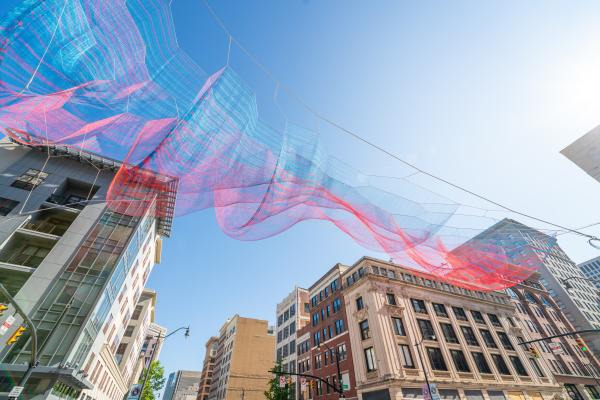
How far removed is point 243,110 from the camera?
23.8 ft

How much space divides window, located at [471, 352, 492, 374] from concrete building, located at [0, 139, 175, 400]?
127 feet

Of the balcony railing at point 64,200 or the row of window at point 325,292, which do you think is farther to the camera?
the row of window at point 325,292

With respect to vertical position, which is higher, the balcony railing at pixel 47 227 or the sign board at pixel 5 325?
the balcony railing at pixel 47 227

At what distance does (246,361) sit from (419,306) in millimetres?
52199

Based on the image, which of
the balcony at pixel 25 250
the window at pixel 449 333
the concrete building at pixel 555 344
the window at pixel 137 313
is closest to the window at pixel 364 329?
the window at pixel 449 333

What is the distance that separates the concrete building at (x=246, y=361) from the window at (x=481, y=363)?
47.7m

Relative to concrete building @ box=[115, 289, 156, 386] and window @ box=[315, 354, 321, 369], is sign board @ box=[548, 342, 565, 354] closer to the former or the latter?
window @ box=[315, 354, 321, 369]

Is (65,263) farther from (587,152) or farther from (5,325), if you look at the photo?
(587,152)

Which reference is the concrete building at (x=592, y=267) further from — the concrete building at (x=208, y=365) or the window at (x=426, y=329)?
the concrete building at (x=208, y=365)

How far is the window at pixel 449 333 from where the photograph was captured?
31736mm

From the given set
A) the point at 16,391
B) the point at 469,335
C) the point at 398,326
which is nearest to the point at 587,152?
the point at 16,391

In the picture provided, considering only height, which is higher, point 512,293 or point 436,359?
point 512,293

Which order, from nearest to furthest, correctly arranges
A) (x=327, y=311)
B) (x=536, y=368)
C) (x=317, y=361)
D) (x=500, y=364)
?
(x=500, y=364) < (x=536, y=368) < (x=317, y=361) < (x=327, y=311)

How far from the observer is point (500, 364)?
3272cm
